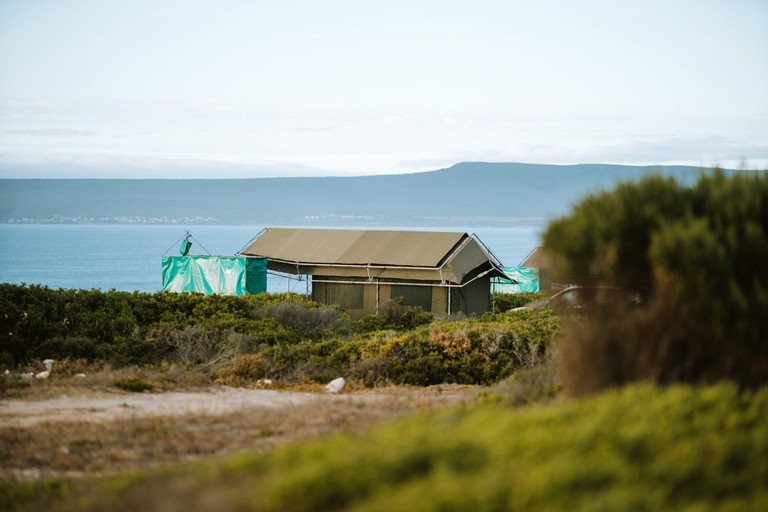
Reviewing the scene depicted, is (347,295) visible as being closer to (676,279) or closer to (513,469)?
(676,279)

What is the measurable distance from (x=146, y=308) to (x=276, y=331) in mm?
2800

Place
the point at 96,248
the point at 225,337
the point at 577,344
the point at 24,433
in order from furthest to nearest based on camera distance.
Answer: the point at 96,248, the point at 225,337, the point at 24,433, the point at 577,344

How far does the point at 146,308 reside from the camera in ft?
60.8

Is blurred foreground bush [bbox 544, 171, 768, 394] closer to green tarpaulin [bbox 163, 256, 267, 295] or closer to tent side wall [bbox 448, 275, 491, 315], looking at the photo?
tent side wall [bbox 448, 275, 491, 315]

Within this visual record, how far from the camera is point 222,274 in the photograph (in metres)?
28.1

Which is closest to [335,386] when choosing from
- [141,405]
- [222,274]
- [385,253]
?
[141,405]

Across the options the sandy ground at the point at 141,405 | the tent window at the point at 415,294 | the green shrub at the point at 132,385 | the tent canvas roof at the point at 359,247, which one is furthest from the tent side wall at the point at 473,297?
the green shrub at the point at 132,385

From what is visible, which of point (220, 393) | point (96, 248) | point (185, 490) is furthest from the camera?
point (96, 248)

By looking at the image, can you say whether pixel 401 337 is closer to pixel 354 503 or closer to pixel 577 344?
pixel 577 344

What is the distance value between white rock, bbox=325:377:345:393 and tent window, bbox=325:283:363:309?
1327 centimetres

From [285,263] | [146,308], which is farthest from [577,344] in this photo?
[285,263]

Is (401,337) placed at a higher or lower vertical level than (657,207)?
lower

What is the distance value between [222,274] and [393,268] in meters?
5.27

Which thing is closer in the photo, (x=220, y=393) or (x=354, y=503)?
(x=354, y=503)
